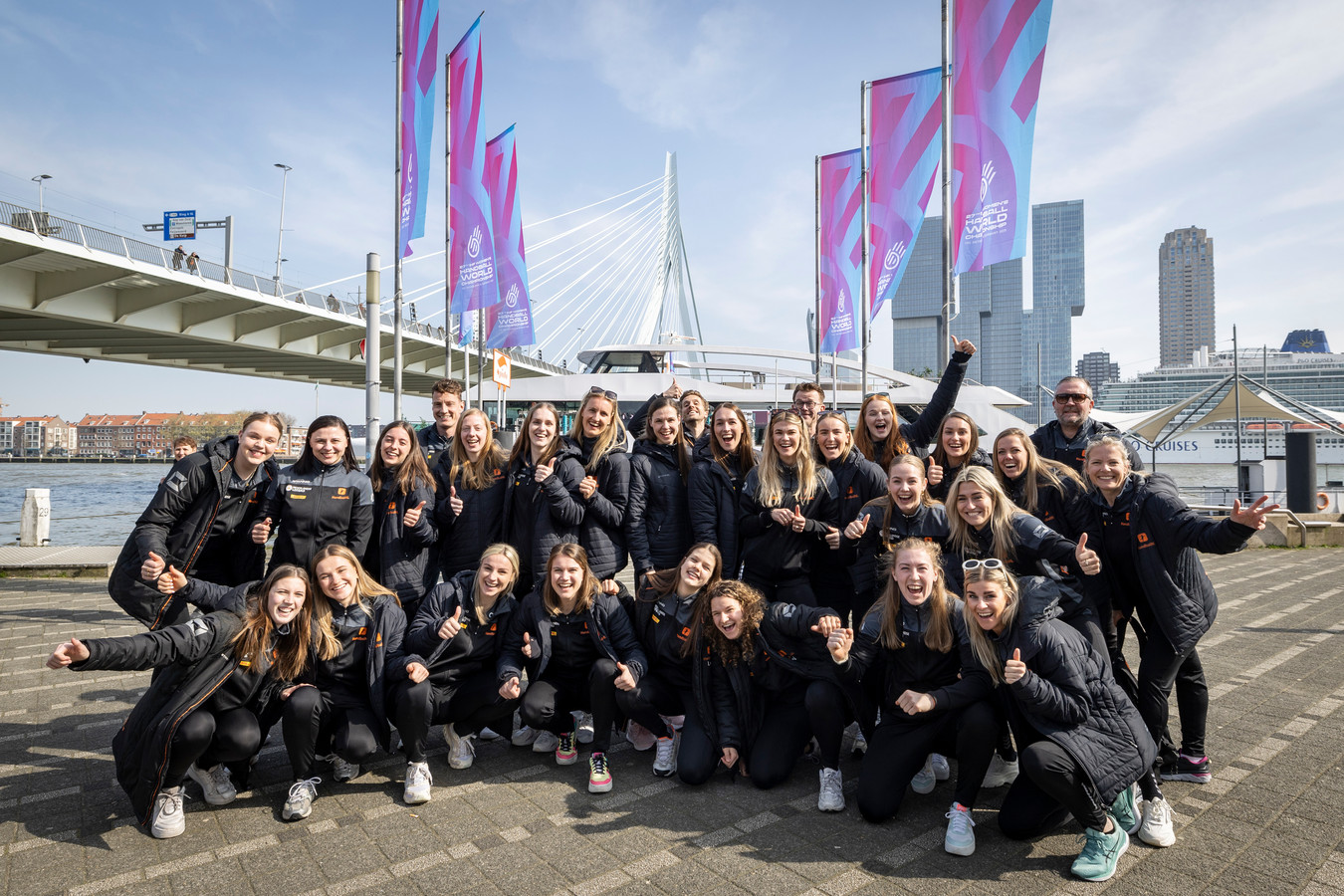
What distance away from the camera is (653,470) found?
184 inches

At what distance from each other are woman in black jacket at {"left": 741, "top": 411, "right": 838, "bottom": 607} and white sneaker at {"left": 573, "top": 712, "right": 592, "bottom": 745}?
3.95 feet

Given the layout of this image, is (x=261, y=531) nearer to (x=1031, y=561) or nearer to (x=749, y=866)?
(x=749, y=866)

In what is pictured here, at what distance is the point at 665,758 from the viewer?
12.7ft

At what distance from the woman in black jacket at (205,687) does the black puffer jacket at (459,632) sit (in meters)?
0.53

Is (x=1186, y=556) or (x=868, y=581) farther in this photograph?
(x=868, y=581)

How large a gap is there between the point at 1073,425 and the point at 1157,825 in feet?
7.27

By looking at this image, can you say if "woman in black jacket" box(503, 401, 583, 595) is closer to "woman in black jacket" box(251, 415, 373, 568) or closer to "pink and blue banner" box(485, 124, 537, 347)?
"woman in black jacket" box(251, 415, 373, 568)

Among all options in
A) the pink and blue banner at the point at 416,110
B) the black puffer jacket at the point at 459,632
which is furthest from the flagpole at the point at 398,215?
the black puffer jacket at the point at 459,632

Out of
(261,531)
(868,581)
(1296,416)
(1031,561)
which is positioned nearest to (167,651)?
(261,531)

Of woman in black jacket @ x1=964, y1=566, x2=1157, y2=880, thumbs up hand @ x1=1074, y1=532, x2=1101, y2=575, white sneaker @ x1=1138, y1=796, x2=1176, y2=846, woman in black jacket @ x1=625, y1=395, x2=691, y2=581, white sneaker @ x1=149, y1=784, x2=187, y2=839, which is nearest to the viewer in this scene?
woman in black jacket @ x1=964, y1=566, x2=1157, y2=880

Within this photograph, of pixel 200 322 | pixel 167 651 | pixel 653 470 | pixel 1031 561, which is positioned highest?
pixel 200 322

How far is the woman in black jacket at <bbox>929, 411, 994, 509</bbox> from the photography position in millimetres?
4383

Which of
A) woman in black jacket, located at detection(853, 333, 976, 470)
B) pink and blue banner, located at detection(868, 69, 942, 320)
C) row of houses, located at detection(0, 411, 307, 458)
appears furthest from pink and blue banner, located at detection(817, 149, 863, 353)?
row of houses, located at detection(0, 411, 307, 458)

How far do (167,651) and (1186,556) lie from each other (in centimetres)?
430
